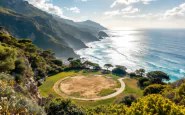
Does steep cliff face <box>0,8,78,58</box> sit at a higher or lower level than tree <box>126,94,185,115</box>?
higher

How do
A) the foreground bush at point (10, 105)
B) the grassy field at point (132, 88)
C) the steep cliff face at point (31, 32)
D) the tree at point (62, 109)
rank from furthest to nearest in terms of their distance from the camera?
the steep cliff face at point (31, 32) < the grassy field at point (132, 88) < the tree at point (62, 109) < the foreground bush at point (10, 105)

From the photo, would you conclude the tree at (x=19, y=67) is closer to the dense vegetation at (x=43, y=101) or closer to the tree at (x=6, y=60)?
the dense vegetation at (x=43, y=101)

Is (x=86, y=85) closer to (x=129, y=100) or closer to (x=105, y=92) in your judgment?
(x=105, y=92)

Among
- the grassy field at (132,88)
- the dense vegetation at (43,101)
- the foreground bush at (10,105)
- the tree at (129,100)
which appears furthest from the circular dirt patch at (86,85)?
the foreground bush at (10,105)

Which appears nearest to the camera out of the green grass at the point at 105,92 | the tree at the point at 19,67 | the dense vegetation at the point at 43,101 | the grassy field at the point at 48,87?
the dense vegetation at the point at 43,101

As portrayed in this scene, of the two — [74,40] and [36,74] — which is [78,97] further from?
[74,40]

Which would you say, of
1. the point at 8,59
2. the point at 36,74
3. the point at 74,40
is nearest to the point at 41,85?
the point at 36,74

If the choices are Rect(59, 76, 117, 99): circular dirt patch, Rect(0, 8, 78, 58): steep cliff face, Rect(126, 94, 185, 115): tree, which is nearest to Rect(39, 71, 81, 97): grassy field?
Rect(59, 76, 117, 99): circular dirt patch

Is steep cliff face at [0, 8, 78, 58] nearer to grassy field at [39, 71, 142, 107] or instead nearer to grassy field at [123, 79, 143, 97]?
grassy field at [39, 71, 142, 107]

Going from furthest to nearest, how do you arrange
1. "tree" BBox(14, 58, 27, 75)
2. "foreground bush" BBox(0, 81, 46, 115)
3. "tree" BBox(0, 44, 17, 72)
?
"tree" BBox(14, 58, 27, 75)
"tree" BBox(0, 44, 17, 72)
"foreground bush" BBox(0, 81, 46, 115)
